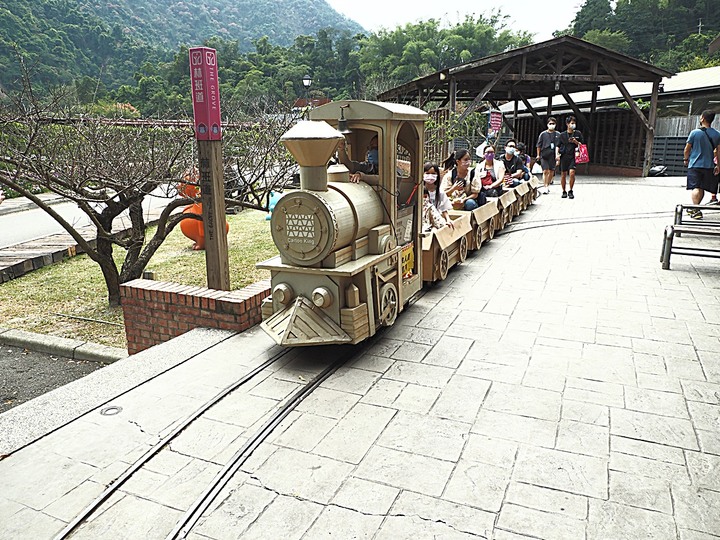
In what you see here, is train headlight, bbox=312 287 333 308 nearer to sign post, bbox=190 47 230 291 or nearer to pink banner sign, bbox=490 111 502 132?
sign post, bbox=190 47 230 291

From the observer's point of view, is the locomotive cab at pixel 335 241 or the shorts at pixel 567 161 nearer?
the locomotive cab at pixel 335 241

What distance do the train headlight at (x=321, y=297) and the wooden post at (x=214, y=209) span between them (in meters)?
1.62

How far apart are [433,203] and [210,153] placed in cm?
291

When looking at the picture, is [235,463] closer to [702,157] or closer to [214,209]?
[214,209]

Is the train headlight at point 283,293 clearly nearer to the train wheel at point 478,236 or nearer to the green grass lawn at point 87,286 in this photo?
the green grass lawn at point 87,286

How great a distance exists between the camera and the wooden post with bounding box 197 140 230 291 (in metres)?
5.50

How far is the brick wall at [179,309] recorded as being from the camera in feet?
16.9

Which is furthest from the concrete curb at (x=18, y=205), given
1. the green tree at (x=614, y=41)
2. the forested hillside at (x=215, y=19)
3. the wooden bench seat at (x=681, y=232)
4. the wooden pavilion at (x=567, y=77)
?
the forested hillside at (x=215, y=19)

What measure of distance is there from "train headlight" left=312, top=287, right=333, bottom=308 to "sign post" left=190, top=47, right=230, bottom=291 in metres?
1.65

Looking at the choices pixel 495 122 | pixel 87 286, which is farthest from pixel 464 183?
pixel 495 122

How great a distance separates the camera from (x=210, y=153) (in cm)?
548

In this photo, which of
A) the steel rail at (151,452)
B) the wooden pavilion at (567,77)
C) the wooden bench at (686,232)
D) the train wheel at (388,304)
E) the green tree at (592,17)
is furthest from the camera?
the green tree at (592,17)

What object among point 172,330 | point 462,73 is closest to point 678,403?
point 172,330

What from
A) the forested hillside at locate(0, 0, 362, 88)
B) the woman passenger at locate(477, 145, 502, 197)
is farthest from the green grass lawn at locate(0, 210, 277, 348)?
the woman passenger at locate(477, 145, 502, 197)
